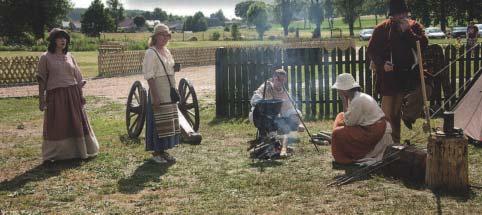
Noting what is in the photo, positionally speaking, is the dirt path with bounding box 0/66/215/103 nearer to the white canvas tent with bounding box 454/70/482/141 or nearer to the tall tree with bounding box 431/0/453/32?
the white canvas tent with bounding box 454/70/482/141

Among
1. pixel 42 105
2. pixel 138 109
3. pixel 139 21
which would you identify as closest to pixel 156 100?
pixel 42 105

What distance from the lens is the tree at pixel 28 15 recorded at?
65.1 meters

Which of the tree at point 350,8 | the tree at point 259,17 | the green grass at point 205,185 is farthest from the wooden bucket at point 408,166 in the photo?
the tree at point 259,17

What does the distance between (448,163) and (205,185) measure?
2.54 meters

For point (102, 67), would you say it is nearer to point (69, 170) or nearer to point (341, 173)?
point (69, 170)

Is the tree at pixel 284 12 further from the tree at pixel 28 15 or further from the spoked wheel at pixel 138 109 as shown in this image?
the spoked wheel at pixel 138 109

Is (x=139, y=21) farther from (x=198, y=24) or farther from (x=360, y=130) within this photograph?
(x=360, y=130)

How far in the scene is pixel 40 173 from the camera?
7.24m

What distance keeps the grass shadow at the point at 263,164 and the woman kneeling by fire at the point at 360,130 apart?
0.77 m

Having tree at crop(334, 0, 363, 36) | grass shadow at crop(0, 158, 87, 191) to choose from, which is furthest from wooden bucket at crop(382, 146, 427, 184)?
tree at crop(334, 0, 363, 36)

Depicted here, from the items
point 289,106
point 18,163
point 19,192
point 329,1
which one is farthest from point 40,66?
point 329,1

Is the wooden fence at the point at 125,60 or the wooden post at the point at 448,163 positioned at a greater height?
the wooden fence at the point at 125,60

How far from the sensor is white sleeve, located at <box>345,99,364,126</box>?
693 cm

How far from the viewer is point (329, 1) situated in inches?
3770
